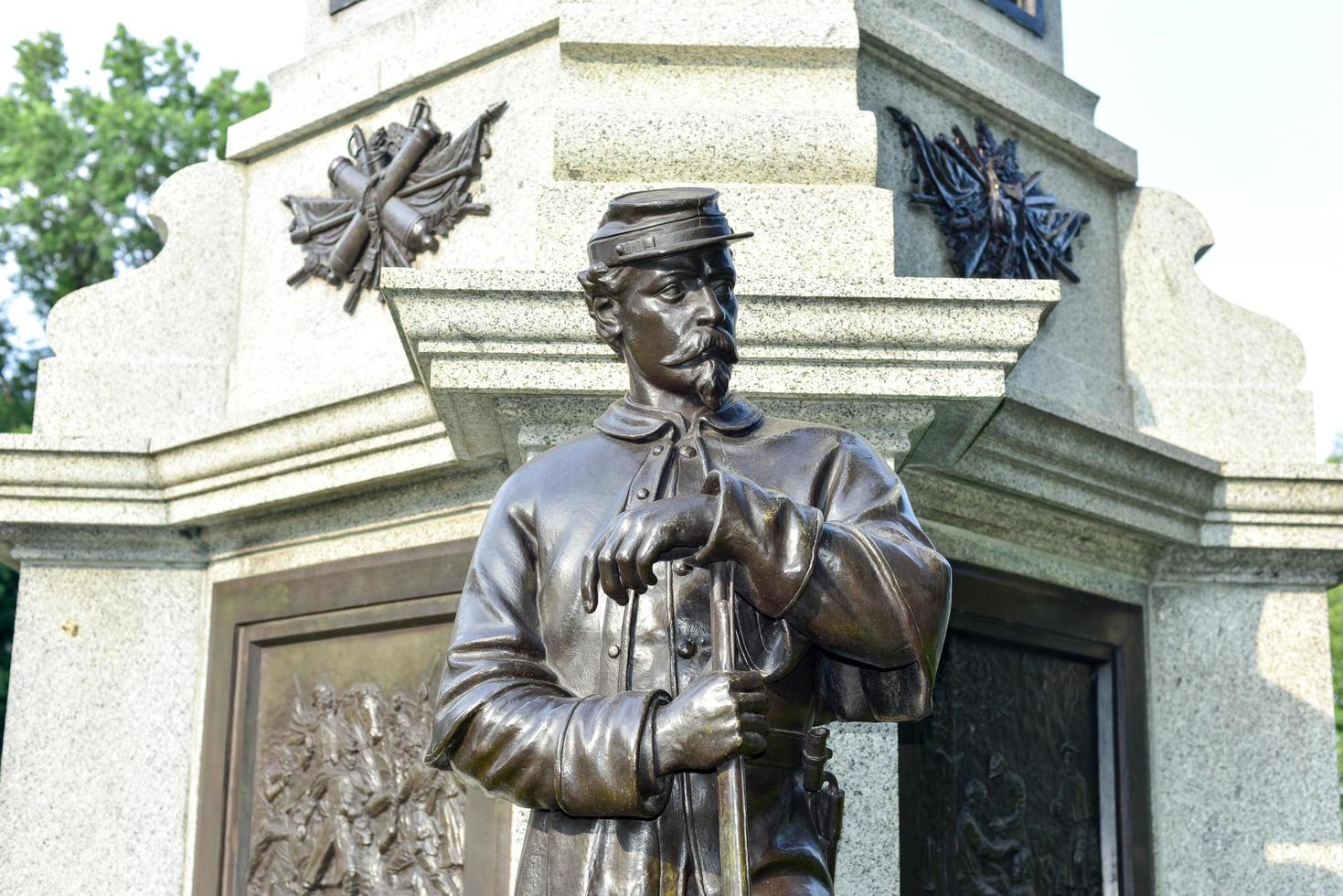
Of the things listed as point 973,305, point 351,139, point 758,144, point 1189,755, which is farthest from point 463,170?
point 1189,755

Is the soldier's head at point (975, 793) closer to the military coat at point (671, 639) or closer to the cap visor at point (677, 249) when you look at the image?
the military coat at point (671, 639)

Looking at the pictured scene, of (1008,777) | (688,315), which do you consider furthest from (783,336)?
(1008,777)

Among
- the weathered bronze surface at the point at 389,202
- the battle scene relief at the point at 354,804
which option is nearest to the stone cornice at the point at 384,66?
the weathered bronze surface at the point at 389,202

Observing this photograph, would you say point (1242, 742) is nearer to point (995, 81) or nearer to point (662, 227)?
point (995, 81)

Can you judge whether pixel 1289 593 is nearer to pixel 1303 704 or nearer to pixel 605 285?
pixel 1303 704

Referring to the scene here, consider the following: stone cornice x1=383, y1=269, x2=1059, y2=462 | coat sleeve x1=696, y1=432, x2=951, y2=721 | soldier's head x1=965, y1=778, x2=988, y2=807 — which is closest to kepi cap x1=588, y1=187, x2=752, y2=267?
coat sleeve x1=696, y1=432, x2=951, y2=721

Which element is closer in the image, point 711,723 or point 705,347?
point 711,723

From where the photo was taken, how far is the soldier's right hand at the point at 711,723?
114 inches

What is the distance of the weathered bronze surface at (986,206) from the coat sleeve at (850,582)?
289 centimetres

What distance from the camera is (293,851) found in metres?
5.92

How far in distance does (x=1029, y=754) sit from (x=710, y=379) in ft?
9.99

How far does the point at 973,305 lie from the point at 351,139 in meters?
2.83

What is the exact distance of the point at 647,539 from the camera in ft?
9.80

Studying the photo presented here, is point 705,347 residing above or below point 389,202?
below
